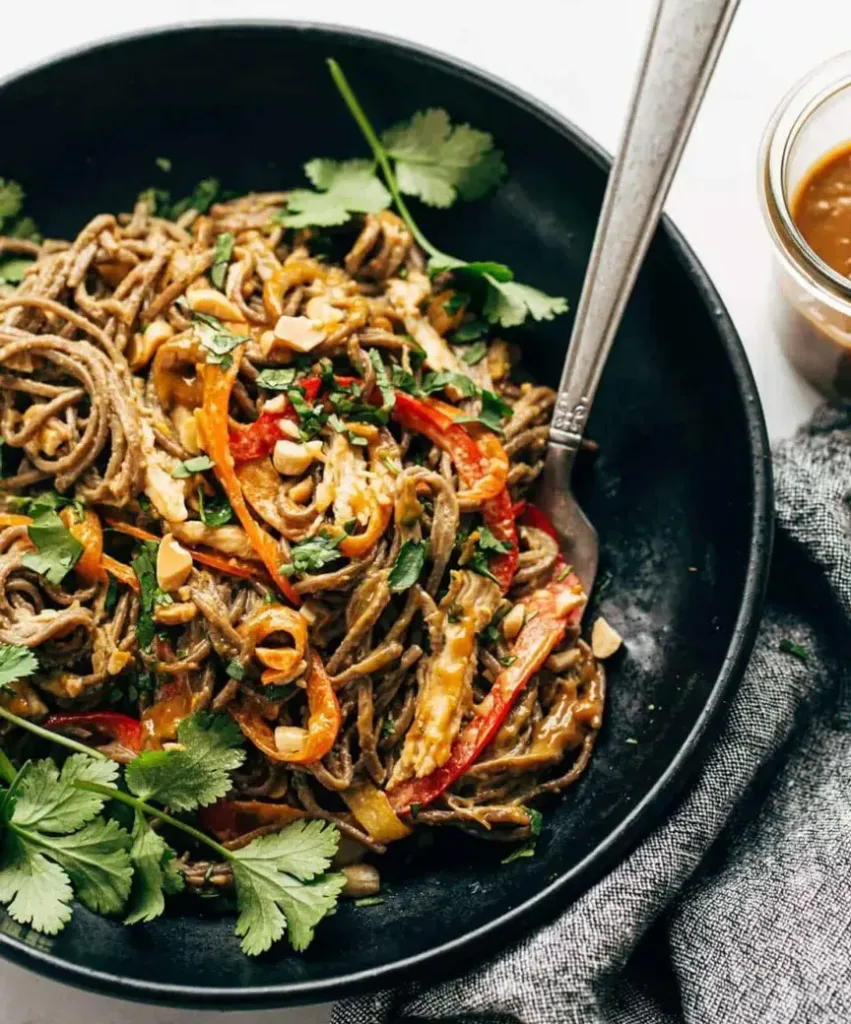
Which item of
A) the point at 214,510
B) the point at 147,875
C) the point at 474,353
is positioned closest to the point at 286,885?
the point at 147,875

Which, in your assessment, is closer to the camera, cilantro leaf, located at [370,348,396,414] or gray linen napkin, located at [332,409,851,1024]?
gray linen napkin, located at [332,409,851,1024]

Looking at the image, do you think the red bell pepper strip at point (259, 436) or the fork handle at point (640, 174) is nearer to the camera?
the fork handle at point (640, 174)

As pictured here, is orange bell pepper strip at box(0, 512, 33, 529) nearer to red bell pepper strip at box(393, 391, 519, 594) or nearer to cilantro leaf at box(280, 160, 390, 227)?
red bell pepper strip at box(393, 391, 519, 594)

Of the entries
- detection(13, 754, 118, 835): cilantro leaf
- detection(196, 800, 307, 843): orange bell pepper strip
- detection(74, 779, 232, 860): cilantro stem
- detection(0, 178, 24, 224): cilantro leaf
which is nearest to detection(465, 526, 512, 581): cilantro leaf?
detection(196, 800, 307, 843): orange bell pepper strip

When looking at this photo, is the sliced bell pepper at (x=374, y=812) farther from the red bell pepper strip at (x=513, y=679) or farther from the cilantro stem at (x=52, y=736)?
the cilantro stem at (x=52, y=736)

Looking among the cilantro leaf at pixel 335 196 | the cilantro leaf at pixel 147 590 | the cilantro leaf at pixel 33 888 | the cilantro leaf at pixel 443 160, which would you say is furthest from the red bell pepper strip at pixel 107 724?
the cilantro leaf at pixel 443 160

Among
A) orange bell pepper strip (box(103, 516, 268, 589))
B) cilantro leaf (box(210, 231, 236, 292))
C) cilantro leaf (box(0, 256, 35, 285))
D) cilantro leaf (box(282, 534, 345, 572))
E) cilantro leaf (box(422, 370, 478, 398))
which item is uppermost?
cilantro leaf (box(210, 231, 236, 292))
